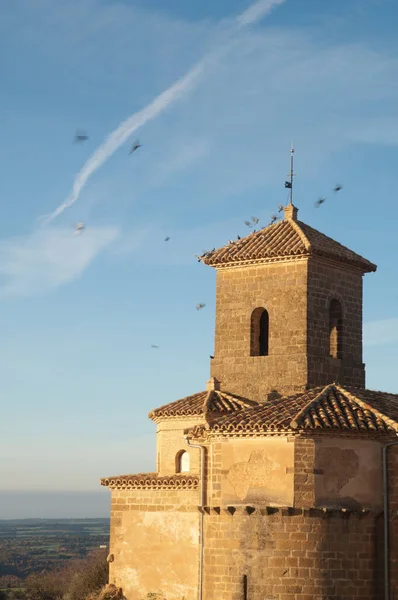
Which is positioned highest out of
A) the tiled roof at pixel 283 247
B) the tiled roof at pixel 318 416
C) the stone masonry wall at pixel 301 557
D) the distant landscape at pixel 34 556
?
the tiled roof at pixel 283 247

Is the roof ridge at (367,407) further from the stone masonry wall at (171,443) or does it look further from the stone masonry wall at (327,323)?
the stone masonry wall at (171,443)

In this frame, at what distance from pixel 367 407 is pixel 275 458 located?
8.01 ft

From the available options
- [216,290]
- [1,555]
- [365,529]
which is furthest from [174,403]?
[1,555]

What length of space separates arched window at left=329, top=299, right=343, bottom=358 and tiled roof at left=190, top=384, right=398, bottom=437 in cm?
339

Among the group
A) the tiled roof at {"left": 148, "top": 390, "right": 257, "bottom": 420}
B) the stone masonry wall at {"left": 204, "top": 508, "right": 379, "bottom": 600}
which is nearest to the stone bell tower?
the tiled roof at {"left": 148, "top": 390, "right": 257, "bottom": 420}

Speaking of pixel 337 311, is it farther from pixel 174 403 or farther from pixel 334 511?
pixel 334 511

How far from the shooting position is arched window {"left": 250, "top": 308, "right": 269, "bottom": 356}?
96.4ft

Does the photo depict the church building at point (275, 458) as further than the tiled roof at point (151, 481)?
No

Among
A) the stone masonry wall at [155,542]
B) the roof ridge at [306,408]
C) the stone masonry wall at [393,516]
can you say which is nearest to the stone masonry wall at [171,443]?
the stone masonry wall at [155,542]

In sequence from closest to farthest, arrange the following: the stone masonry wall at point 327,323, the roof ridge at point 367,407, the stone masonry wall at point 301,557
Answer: the stone masonry wall at point 301,557, the roof ridge at point 367,407, the stone masonry wall at point 327,323

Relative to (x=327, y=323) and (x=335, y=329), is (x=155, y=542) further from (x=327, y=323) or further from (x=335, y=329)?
(x=335, y=329)

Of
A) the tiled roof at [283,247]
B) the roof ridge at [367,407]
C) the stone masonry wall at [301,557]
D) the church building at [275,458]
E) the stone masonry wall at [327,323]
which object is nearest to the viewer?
the stone masonry wall at [301,557]

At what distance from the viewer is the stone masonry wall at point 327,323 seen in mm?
28562

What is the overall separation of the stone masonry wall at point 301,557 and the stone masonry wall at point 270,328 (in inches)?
203
